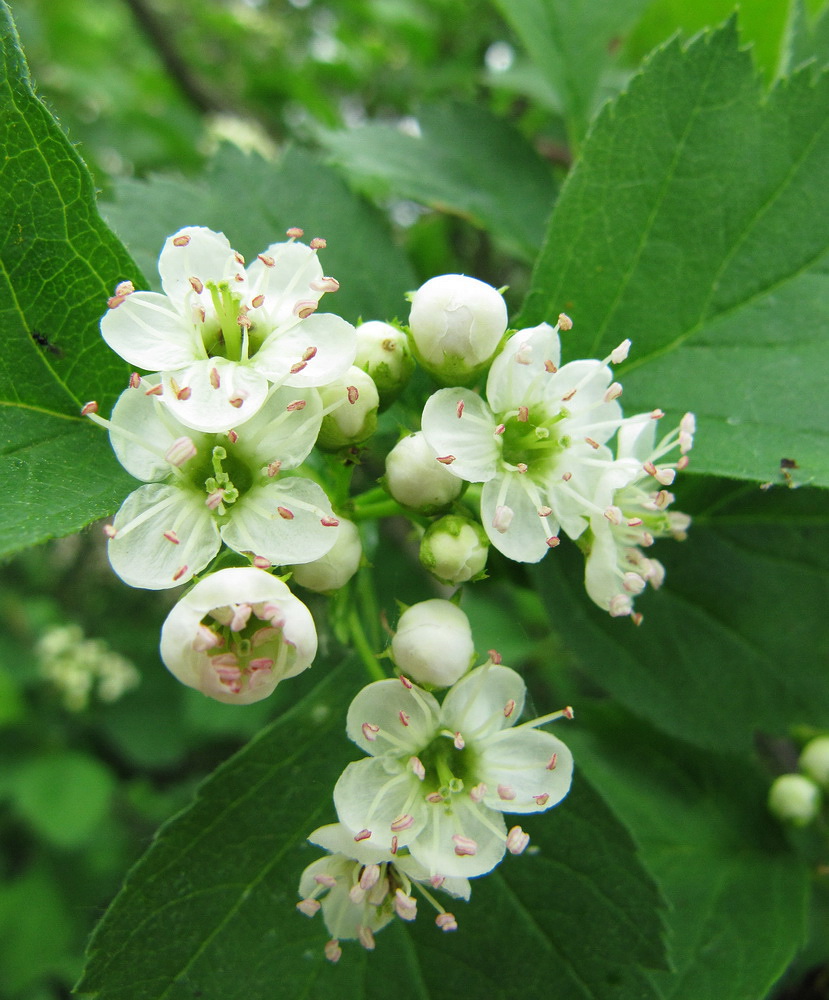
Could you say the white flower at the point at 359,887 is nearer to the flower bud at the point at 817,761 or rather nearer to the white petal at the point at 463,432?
the white petal at the point at 463,432

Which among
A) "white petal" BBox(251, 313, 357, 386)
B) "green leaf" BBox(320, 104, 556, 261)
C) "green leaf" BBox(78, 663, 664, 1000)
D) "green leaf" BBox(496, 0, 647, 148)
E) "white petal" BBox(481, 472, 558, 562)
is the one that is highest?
"green leaf" BBox(496, 0, 647, 148)

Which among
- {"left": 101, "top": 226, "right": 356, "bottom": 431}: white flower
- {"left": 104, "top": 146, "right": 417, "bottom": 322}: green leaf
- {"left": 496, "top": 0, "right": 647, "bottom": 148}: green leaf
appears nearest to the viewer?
{"left": 101, "top": 226, "right": 356, "bottom": 431}: white flower

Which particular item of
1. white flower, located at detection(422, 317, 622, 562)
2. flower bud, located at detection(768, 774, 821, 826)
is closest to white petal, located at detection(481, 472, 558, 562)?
white flower, located at detection(422, 317, 622, 562)

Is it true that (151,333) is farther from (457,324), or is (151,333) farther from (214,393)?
(457,324)

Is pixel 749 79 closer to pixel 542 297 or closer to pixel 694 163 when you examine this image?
pixel 694 163

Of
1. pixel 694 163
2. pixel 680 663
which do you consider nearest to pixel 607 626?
pixel 680 663

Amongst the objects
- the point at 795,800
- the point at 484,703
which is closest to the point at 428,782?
the point at 484,703

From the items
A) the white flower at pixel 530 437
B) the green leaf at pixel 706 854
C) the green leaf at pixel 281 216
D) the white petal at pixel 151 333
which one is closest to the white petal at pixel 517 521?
the white flower at pixel 530 437

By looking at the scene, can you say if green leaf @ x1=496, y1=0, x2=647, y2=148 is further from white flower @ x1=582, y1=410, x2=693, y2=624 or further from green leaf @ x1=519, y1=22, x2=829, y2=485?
white flower @ x1=582, y1=410, x2=693, y2=624
